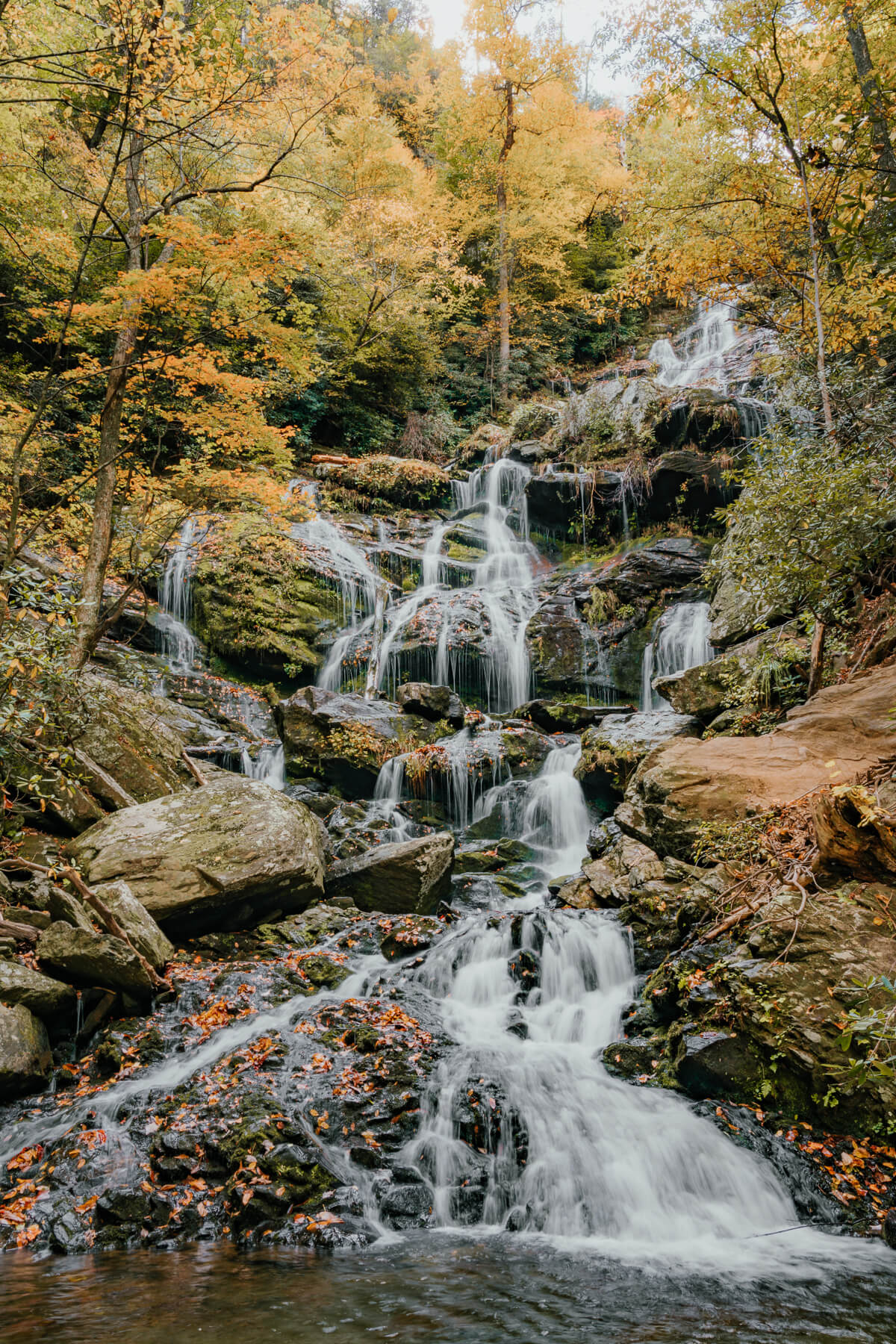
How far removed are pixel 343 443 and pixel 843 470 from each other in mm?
16539

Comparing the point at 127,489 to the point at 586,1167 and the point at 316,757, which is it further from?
the point at 586,1167

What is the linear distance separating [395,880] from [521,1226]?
3933 millimetres

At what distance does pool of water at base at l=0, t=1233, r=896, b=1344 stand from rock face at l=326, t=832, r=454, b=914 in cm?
400

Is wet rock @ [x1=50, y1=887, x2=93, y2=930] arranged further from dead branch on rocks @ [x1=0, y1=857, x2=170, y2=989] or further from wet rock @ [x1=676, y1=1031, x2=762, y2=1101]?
wet rock @ [x1=676, y1=1031, x2=762, y2=1101]

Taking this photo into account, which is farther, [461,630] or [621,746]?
[461,630]

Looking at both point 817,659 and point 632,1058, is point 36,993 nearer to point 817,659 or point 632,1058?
point 632,1058

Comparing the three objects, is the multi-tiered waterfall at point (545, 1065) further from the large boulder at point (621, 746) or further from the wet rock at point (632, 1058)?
the large boulder at point (621, 746)

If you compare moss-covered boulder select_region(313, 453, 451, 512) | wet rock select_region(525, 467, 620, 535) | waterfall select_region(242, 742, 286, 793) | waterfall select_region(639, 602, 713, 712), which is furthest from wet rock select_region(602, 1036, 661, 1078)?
moss-covered boulder select_region(313, 453, 451, 512)

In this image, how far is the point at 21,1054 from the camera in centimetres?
432

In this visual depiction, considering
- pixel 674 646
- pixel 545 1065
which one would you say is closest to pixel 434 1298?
pixel 545 1065

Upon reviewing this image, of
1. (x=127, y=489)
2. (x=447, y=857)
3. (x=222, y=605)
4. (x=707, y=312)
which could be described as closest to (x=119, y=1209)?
(x=447, y=857)

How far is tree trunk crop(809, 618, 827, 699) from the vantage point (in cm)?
679

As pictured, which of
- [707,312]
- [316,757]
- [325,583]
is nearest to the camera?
[316,757]

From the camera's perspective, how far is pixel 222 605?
1344 cm
